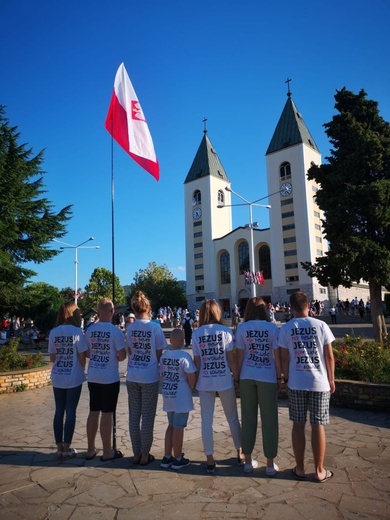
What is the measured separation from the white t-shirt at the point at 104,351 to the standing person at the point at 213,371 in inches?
40.2

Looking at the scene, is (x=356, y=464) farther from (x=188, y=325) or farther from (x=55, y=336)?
(x=188, y=325)

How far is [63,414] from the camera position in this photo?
4.69 m

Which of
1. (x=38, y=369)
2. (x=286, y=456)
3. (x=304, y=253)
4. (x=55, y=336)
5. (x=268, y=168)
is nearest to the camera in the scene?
(x=286, y=456)

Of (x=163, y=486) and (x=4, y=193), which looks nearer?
(x=163, y=486)

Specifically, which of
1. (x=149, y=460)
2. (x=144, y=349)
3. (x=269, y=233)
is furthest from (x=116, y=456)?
(x=269, y=233)

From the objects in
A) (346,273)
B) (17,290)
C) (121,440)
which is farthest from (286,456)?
(17,290)

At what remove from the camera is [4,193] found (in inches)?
569

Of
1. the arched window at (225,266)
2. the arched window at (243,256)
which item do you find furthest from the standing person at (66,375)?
the arched window at (225,266)

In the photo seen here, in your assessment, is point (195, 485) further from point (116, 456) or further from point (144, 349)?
point (144, 349)

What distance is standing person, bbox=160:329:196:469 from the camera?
4152 mm

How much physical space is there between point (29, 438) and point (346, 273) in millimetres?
14489

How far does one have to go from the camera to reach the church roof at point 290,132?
180 feet

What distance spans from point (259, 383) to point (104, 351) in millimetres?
1923

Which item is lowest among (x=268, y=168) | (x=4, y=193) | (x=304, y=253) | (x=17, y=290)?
(x=17, y=290)
